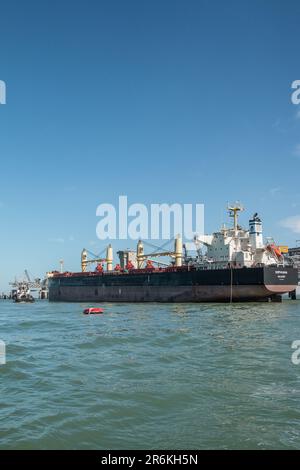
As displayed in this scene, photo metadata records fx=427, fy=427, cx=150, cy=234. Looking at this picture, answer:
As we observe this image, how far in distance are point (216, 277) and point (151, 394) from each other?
3708cm

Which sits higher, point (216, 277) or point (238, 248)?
point (238, 248)

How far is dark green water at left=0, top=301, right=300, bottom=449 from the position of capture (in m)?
7.56

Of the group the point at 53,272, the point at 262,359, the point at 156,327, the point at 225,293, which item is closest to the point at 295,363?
the point at 262,359

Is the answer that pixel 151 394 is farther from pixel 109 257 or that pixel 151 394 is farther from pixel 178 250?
pixel 109 257

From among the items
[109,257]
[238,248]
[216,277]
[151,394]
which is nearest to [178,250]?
[238,248]

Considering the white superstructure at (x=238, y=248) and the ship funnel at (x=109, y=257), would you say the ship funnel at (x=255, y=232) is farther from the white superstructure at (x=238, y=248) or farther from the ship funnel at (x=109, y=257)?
the ship funnel at (x=109, y=257)

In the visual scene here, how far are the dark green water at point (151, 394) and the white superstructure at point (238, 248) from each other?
31.7 metres

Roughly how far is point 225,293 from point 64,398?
36.9 m

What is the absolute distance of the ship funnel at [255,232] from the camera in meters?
50.5

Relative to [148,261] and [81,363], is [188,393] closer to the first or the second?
[81,363]

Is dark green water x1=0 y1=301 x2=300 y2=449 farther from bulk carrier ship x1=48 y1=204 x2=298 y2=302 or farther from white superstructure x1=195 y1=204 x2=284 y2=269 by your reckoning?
white superstructure x1=195 y1=204 x2=284 y2=269

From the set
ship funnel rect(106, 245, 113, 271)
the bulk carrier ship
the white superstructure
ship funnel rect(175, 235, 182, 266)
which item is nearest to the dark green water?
the bulk carrier ship

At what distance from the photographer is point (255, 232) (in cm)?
5084

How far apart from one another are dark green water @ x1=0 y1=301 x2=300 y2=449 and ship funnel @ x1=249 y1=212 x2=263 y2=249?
3267cm
